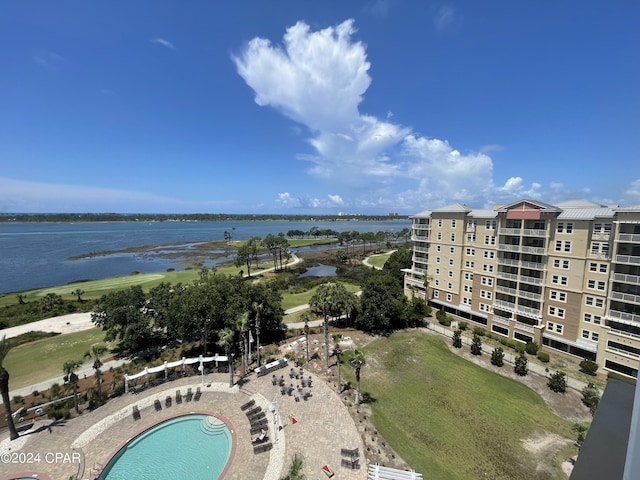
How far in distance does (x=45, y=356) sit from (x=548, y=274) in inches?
2432

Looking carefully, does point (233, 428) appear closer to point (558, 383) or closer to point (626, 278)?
point (558, 383)

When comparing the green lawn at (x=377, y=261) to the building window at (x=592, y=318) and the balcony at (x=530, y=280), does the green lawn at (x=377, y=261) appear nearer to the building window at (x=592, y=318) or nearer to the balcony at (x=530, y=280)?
the balcony at (x=530, y=280)

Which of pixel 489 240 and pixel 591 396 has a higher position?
pixel 489 240

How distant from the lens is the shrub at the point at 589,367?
3045cm

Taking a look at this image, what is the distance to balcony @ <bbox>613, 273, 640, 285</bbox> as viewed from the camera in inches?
1139

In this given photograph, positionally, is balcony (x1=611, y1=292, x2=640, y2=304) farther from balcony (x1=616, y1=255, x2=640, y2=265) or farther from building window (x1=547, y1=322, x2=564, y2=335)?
building window (x1=547, y1=322, x2=564, y2=335)

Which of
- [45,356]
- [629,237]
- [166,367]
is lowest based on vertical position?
[45,356]

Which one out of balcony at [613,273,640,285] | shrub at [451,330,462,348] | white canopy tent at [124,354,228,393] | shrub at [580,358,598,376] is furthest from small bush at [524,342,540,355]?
white canopy tent at [124,354,228,393]

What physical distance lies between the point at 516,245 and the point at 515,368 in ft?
51.8

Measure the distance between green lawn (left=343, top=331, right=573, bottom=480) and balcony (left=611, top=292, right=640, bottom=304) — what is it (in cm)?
1364

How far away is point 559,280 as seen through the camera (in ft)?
114

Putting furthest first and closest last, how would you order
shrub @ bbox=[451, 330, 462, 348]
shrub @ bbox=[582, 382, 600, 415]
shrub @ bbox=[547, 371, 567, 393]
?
shrub @ bbox=[451, 330, 462, 348]
shrub @ bbox=[547, 371, 567, 393]
shrub @ bbox=[582, 382, 600, 415]

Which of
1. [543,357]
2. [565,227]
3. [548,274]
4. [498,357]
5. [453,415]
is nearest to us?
[453,415]

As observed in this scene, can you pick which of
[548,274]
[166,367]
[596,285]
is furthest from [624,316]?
[166,367]
